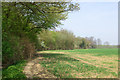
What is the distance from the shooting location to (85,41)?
100ft

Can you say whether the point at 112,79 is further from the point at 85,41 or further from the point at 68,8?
the point at 85,41

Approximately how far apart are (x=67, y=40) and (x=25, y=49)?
15.5 m

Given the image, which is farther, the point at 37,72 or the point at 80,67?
the point at 80,67

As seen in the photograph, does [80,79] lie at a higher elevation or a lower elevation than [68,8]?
lower

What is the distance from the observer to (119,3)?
3742 millimetres

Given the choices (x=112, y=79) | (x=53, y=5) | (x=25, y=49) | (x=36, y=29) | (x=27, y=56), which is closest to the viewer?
(x=112, y=79)

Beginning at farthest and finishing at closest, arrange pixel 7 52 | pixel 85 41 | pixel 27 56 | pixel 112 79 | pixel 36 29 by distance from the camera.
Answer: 1. pixel 85 41
2. pixel 36 29
3. pixel 27 56
4. pixel 7 52
5. pixel 112 79

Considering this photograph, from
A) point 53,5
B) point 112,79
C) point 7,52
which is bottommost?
point 112,79

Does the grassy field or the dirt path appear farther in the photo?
the grassy field

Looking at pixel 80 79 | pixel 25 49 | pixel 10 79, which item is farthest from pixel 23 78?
pixel 25 49

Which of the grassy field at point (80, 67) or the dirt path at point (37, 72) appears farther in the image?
the grassy field at point (80, 67)

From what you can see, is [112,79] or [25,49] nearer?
[112,79]

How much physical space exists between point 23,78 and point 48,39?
65.0ft

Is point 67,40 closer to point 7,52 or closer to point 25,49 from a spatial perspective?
point 25,49
